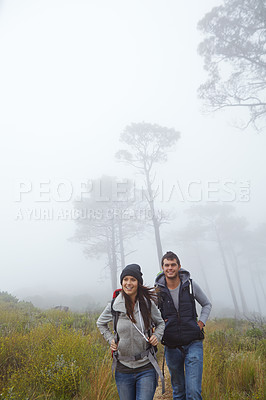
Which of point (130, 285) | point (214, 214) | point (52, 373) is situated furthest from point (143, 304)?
point (214, 214)

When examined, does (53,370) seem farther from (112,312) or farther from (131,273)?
(131,273)

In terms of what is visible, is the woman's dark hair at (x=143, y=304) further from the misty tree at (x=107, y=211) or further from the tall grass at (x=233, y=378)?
the misty tree at (x=107, y=211)

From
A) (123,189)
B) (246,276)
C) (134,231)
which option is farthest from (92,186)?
(246,276)

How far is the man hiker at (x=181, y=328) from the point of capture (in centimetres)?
277

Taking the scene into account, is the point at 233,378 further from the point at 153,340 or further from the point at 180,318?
the point at 153,340

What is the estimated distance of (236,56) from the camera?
9.38 metres

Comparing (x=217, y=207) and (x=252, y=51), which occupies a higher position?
(x=252, y=51)

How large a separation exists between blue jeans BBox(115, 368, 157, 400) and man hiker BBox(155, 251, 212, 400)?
0.61m

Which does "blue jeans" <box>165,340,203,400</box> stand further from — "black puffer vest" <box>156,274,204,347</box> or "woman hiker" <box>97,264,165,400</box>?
"woman hiker" <box>97,264,165,400</box>

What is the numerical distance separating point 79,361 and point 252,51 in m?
11.5

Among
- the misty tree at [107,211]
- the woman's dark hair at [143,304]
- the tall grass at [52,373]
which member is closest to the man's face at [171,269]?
the woman's dark hair at [143,304]

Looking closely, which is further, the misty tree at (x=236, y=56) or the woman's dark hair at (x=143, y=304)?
the misty tree at (x=236, y=56)

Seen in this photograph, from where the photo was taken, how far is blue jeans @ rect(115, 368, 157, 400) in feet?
7.55

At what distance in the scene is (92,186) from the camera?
63.7 ft
